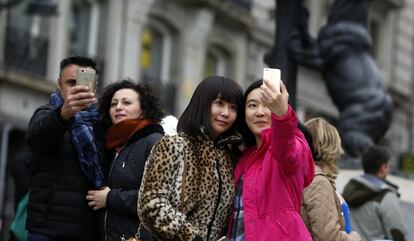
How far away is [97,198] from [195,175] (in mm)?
1013

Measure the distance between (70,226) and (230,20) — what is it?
25063 mm

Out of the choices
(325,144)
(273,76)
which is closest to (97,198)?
(325,144)

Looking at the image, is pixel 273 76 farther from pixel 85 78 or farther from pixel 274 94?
pixel 85 78

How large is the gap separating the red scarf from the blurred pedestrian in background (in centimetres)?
250

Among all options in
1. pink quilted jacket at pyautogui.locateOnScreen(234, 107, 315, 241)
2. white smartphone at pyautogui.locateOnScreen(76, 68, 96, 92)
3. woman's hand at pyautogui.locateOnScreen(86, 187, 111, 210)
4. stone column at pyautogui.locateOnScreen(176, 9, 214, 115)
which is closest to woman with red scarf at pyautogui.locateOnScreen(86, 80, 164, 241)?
woman's hand at pyautogui.locateOnScreen(86, 187, 111, 210)

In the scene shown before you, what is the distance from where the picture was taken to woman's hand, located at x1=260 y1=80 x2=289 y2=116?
620 cm

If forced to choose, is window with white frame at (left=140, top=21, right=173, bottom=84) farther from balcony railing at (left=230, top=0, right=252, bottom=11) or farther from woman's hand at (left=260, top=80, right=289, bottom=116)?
woman's hand at (left=260, top=80, right=289, bottom=116)

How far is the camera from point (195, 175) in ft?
21.9

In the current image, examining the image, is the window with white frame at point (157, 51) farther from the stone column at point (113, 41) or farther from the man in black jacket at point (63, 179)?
the man in black jacket at point (63, 179)

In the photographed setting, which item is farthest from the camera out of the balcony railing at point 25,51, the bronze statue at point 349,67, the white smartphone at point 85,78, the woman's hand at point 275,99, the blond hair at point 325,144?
the balcony railing at point 25,51

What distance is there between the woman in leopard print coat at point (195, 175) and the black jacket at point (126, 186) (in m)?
0.57

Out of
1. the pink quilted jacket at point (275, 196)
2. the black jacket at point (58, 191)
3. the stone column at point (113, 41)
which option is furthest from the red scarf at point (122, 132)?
the stone column at point (113, 41)

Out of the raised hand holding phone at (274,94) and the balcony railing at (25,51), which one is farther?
the balcony railing at (25,51)

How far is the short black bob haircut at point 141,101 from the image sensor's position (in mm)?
7773
